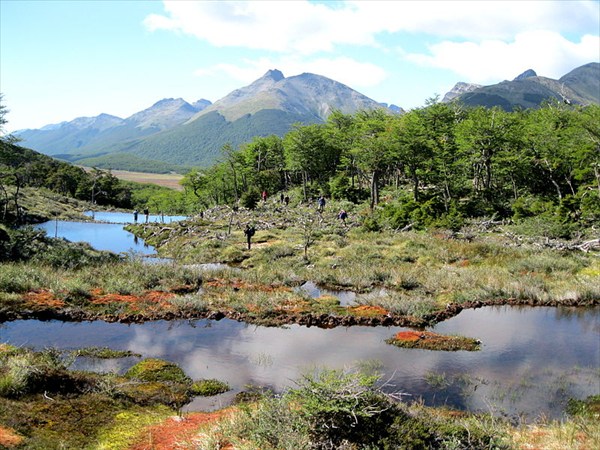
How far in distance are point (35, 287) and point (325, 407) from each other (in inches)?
817

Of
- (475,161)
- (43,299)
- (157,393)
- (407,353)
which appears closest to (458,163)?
(475,161)

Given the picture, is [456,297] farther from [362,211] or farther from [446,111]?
[446,111]

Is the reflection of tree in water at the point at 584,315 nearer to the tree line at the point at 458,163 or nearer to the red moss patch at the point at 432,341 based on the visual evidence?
the red moss patch at the point at 432,341

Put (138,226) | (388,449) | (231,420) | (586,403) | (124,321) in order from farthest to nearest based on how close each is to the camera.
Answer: (138,226) → (124,321) → (586,403) → (231,420) → (388,449)

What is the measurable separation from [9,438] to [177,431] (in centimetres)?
341

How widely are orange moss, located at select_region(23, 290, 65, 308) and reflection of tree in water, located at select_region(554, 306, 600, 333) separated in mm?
24128

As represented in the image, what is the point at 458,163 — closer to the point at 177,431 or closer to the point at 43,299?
the point at 43,299

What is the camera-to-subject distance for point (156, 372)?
15.2m

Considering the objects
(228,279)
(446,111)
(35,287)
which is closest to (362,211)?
(446,111)

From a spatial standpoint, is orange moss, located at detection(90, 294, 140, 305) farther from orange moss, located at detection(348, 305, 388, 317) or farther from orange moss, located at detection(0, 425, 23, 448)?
orange moss, located at detection(0, 425, 23, 448)

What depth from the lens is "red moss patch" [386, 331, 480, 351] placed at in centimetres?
1791

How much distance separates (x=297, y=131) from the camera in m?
75.6

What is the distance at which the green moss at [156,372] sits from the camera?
14.7m

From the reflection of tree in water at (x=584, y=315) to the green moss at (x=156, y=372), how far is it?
17312 millimetres
